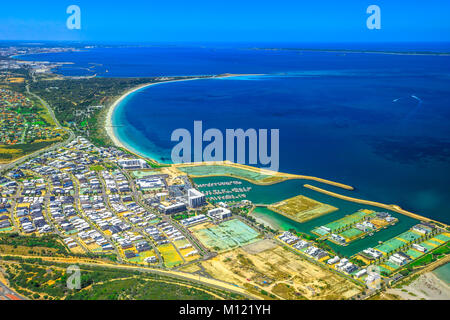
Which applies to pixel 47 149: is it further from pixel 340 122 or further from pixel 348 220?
pixel 340 122

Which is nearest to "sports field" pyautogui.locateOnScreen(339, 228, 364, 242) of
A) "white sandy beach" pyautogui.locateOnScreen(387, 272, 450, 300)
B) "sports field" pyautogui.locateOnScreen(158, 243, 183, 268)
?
"white sandy beach" pyautogui.locateOnScreen(387, 272, 450, 300)

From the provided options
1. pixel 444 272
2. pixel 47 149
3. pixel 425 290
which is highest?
pixel 47 149

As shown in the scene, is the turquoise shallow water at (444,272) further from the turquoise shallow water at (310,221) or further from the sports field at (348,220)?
the sports field at (348,220)

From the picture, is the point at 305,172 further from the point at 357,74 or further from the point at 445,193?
the point at 357,74

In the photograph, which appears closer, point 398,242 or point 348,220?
point 398,242

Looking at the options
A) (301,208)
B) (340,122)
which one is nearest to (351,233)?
(301,208)

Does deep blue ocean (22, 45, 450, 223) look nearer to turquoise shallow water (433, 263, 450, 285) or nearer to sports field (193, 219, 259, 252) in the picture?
turquoise shallow water (433, 263, 450, 285)

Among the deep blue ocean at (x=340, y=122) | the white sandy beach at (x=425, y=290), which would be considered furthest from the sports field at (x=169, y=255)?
the deep blue ocean at (x=340, y=122)
